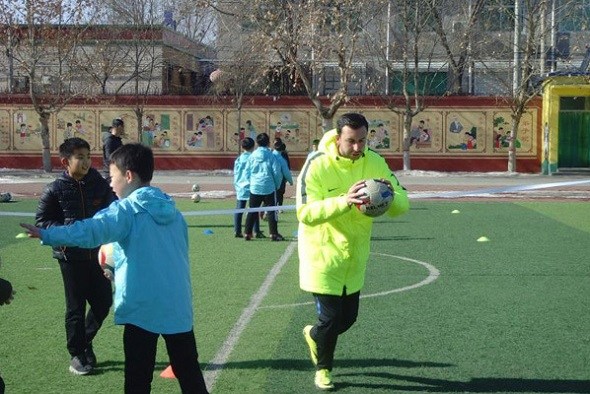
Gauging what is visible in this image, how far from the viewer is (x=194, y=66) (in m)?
54.7

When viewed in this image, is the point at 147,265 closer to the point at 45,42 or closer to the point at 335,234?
the point at 335,234

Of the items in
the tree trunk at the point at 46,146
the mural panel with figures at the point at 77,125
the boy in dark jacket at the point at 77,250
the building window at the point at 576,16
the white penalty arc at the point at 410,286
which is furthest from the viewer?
the mural panel with figures at the point at 77,125

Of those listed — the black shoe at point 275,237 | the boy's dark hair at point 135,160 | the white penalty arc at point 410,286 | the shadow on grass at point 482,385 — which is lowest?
the black shoe at point 275,237

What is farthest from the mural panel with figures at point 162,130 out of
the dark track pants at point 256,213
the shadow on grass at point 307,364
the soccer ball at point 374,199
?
the soccer ball at point 374,199

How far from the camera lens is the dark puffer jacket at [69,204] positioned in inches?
285

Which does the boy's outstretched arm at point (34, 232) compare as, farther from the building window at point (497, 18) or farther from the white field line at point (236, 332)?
the building window at point (497, 18)

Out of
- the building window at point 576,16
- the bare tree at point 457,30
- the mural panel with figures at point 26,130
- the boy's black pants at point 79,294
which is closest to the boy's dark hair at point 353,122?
the boy's black pants at point 79,294

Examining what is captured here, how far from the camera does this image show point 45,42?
137 feet

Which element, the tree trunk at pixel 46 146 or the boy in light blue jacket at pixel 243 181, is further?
the tree trunk at pixel 46 146

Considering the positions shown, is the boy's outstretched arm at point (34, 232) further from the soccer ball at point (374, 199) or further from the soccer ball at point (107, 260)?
the soccer ball at point (374, 199)

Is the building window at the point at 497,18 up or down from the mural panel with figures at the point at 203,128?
up

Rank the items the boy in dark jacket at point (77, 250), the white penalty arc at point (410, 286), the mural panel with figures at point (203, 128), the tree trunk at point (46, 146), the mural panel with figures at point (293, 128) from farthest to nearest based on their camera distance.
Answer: the mural panel with figures at point (203, 128), the mural panel with figures at point (293, 128), the tree trunk at point (46, 146), the white penalty arc at point (410, 286), the boy in dark jacket at point (77, 250)

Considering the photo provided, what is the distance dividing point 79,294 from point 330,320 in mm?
1990

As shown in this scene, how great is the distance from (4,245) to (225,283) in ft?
18.5
